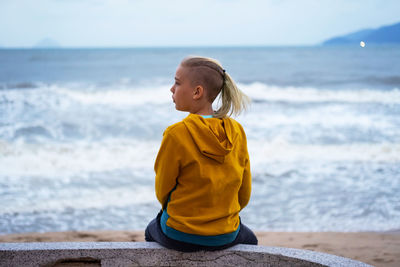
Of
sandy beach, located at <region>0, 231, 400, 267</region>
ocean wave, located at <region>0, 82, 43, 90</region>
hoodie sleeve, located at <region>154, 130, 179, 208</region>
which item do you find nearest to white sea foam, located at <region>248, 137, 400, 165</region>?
sandy beach, located at <region>0, 231, 400, 267</region>

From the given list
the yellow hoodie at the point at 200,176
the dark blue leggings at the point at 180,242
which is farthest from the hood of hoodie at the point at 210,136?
the dark blue leggings at the point at 180,242

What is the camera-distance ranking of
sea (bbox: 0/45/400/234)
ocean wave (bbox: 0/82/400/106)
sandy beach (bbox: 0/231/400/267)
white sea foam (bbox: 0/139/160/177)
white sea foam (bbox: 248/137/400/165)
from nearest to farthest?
sandy beach (bbox: 0/231/400/267)
sea (bbox: 0/45/400/234)
white sea foam (bbox: 0/139/160/177)
white sea foam (bbox: 248/137/400/165)
ocean wave (bbox: 0/82/400/106)

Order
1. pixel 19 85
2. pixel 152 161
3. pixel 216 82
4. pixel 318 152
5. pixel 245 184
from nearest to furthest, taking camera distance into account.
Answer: pixel 216 82, pixel 245 184, pixel 152 161, pixel 318 152, pixel 19 85

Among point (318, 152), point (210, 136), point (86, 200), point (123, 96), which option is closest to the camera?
point (210, 136)

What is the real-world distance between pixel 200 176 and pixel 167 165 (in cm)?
16

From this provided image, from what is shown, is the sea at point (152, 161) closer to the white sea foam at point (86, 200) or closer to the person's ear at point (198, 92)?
the white sea foam at point (86, 200)

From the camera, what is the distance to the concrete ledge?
78.6 inches

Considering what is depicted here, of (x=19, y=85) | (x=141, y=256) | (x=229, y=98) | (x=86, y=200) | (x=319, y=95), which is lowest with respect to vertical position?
(x=86, y=200)

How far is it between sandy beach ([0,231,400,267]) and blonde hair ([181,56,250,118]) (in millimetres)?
2367

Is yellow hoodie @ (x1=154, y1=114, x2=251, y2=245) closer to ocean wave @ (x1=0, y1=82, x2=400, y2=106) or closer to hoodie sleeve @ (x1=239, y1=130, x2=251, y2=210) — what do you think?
hoodie sleeve @ (x1=239, y1=130, x2=251, y2=210)

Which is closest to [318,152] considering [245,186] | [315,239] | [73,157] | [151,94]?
[315,239]

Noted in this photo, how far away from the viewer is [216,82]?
194cm

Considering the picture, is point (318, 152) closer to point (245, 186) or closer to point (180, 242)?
point (245, 186)

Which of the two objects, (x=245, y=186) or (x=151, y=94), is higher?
(x=151, y=94)
